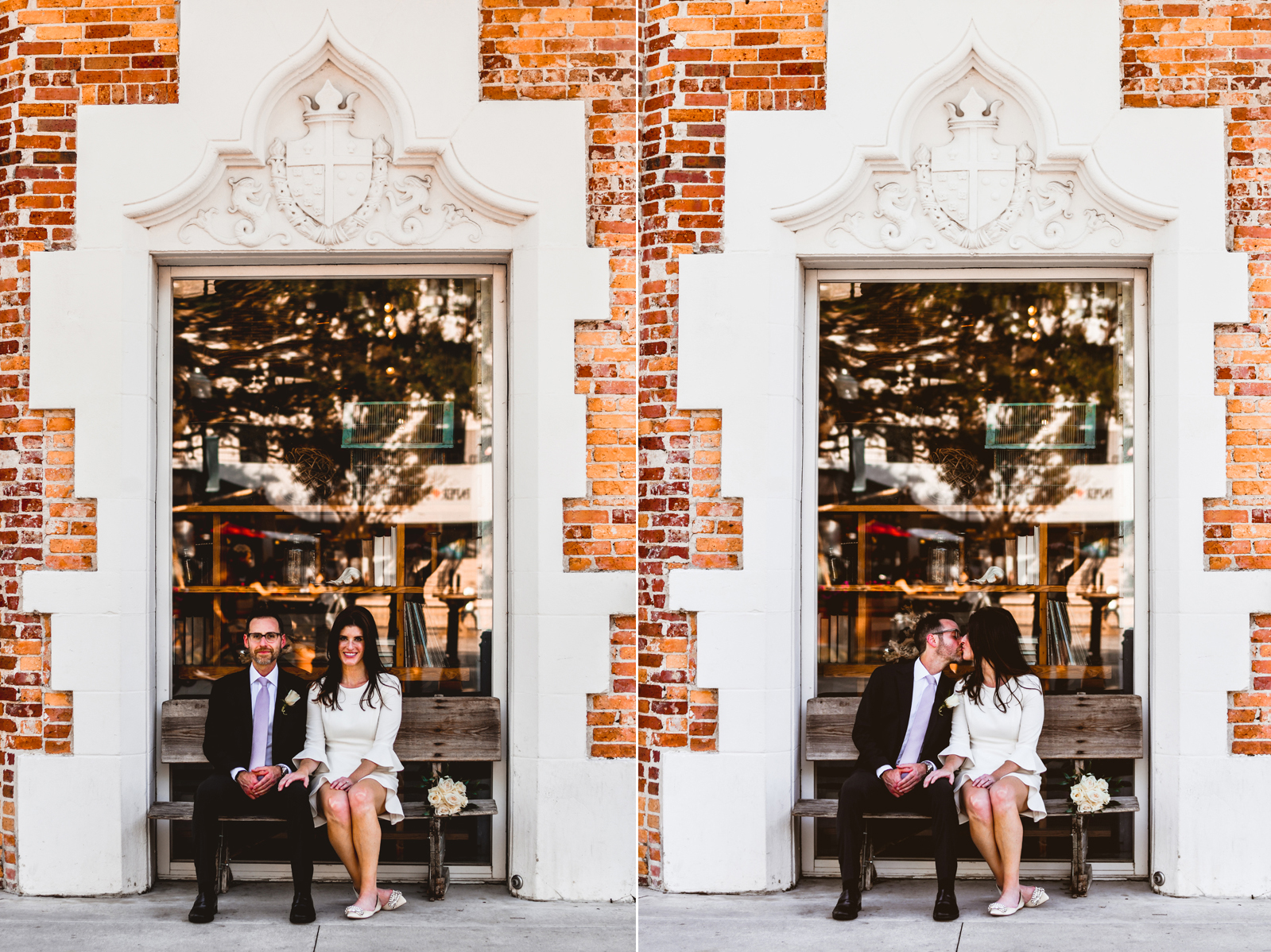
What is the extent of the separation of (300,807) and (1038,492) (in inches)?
151

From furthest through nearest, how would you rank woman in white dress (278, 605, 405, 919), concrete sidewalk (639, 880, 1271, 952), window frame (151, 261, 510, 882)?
window frame (151, 261, 510, 882)
woman in white dress (278, 605, 405, 919)
concrete sidewalk (639, 880, 1271, 952)

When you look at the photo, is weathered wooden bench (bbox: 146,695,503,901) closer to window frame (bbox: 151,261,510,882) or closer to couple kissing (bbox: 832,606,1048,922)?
window frame (bbox: 151,261,510,882)

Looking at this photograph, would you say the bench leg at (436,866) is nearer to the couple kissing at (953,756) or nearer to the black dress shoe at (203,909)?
the black dress shoe at (203,909)

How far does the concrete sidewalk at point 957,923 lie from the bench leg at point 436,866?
925mm

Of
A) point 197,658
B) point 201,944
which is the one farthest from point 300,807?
point 197,658

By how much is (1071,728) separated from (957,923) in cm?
108

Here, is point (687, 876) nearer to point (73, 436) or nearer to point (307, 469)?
point (307, 469)

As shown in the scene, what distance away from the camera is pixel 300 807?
500 centimetres

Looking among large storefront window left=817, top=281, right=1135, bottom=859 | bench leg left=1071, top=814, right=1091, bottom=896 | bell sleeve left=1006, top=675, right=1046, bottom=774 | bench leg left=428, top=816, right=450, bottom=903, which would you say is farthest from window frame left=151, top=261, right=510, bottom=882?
bench leg left=1071, top=814, right=1091, bottom=896

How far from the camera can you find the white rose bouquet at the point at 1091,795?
5.14 meters

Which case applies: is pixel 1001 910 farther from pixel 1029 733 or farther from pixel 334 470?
pixel 334 470

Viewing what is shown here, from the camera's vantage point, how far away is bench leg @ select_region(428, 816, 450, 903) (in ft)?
17.2

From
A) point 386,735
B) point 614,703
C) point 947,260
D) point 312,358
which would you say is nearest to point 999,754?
point 614,703

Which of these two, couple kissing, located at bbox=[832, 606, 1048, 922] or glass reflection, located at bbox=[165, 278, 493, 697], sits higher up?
glass reflection, located at bbox=[165, 278, 493, 697]
